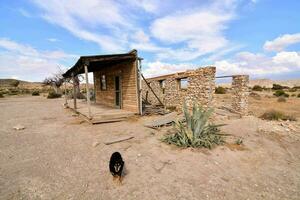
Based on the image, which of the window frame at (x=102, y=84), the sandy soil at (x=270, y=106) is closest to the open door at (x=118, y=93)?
the window frame at (x=102, y=84)

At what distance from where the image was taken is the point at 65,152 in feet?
15.5

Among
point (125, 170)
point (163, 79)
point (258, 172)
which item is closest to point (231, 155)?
point (258, 172)

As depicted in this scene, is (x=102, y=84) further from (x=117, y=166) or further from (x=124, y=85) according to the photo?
(x=117, y=166)

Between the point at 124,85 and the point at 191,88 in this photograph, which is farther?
the point at 124,85

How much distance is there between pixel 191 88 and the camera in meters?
9.74

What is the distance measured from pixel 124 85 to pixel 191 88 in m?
3.71

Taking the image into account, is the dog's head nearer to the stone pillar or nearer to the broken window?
the stone pillar

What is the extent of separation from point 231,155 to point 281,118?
592 cm

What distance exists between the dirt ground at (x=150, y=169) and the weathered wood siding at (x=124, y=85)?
145 inches

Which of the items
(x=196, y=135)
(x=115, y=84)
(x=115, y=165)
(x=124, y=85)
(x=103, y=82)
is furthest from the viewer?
(x=103, y=82)

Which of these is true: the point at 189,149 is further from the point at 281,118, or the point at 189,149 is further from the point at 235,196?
the point at 281,118

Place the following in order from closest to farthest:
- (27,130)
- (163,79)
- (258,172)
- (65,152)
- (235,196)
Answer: (235,196) < (258,172) < (65,152) < (27,130) < (163,79)

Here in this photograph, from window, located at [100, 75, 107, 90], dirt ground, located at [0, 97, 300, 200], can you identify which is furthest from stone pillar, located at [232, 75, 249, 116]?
window, located at [100, 75, 107, 90]

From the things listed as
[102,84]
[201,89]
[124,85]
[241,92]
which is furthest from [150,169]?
[102,84]
